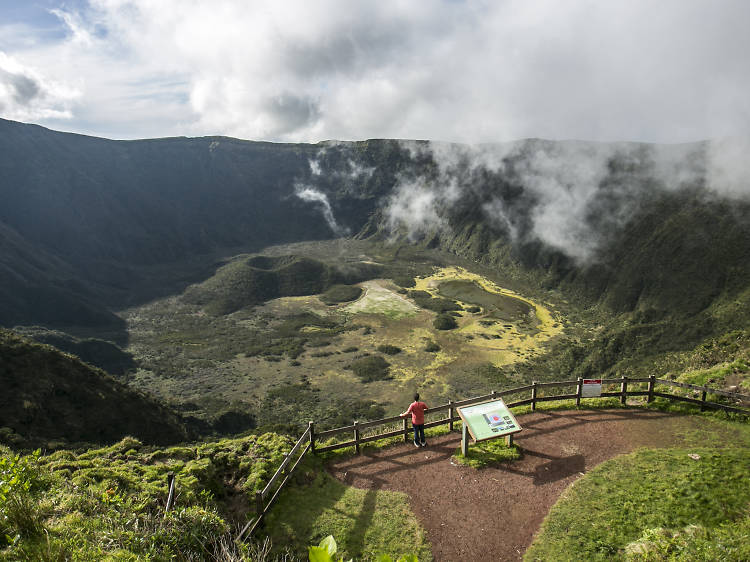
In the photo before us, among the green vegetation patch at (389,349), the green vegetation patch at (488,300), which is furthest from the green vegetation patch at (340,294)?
the green vegetation patch at (389,349)

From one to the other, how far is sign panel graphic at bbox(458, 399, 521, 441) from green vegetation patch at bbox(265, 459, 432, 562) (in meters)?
2.63

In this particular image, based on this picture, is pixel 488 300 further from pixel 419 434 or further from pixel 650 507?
pixel 650 507

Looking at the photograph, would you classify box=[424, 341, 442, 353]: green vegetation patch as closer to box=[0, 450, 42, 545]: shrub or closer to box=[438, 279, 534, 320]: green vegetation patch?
box=[438, 279, 534, 320]: green vegetation patch

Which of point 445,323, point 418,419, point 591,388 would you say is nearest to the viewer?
point 418,419

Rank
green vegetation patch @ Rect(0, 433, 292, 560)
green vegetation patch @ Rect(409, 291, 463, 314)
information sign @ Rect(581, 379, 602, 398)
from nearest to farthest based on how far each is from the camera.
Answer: green vegetation patch @ Rect(0, 433, 292, 560), information sign @ Rect(581, 379, 602, 398), green vegetation patch @ Rect(409, 291, 463, 314)

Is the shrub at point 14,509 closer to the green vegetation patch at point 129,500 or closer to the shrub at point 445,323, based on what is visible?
the green vegetation patch at point 129,500

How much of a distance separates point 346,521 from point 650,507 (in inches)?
268

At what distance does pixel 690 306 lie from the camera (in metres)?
38.3

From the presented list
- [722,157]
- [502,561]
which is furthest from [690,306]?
[502,561]

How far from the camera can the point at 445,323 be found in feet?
157

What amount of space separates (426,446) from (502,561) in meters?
4.15

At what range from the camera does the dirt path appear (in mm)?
8594

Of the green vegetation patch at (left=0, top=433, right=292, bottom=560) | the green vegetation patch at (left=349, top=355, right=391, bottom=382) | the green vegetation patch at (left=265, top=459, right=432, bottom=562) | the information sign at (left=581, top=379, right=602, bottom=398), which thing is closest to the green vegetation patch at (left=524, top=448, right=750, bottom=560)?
the green vegetation patch at (left=265, top=459, right=432, bottom=562)

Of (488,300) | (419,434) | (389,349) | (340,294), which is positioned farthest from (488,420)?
(340,294)
